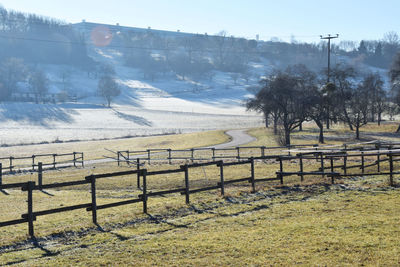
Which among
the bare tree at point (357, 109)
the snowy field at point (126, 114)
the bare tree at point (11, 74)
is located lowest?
the snowy field at point (126, 114)

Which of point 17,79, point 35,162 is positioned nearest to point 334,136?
point 35,162

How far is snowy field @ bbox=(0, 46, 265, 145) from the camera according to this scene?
98.7 metres

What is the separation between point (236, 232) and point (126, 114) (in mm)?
124403

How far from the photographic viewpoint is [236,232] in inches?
446

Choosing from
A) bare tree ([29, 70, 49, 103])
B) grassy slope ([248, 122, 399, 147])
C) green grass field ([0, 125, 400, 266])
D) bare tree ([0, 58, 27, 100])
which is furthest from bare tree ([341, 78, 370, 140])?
bare tree ([0, 58, 27, 100])

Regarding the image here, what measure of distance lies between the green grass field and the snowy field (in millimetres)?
72175

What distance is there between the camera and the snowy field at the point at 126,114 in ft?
324

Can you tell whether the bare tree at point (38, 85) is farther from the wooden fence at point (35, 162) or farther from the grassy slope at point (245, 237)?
the grassy slope at point (245, 237)

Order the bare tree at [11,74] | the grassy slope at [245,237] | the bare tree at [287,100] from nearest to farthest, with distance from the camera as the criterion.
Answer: the grassy slope at [245,237], the bare tree at [287,100], the bare tree at [11,74]

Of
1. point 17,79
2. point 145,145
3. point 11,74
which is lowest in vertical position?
point 145,145

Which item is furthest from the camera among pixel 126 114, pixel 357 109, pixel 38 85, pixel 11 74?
pixel 11 74

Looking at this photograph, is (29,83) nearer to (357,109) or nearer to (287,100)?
(287,100)

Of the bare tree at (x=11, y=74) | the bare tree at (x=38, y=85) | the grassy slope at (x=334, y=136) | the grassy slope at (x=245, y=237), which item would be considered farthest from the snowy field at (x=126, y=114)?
the grassy slope at (x=245, y=237)

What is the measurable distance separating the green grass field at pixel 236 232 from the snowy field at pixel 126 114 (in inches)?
2842
